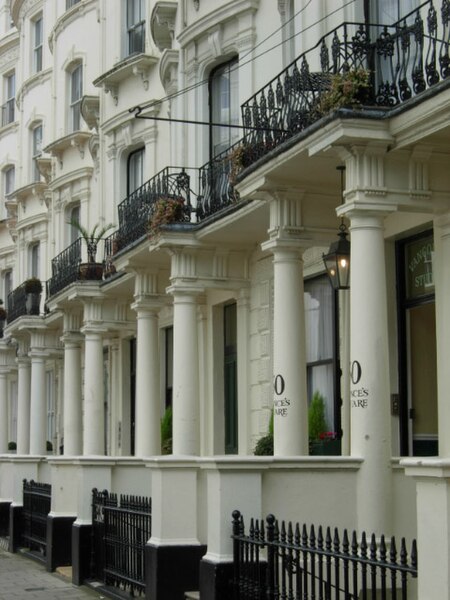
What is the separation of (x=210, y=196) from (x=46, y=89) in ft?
54.8

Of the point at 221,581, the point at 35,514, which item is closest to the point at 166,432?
the point at 35,514

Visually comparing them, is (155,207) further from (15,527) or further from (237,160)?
(15,527)

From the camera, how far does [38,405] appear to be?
2995 cm

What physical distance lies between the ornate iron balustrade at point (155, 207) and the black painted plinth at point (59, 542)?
4.48 metres

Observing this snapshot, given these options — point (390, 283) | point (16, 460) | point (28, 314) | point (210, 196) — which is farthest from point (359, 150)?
point (28, 314)

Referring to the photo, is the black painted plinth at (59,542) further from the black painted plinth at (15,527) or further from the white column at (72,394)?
the white column at (72,394)

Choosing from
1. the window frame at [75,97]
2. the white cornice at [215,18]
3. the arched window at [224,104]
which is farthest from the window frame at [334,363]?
the window frame at [75,97]

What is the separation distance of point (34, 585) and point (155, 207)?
19.4ft

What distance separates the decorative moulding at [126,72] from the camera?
23.1 m

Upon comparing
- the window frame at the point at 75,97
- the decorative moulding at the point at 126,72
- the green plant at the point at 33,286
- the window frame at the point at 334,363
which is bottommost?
the window frame at the point at 334,363

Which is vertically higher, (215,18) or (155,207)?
(215,18)

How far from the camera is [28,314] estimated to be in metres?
30.1

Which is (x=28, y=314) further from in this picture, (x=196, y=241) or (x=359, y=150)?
(x=359, y=150)

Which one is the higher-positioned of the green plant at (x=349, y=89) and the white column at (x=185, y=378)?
the green plant at (x=349, y=89)
